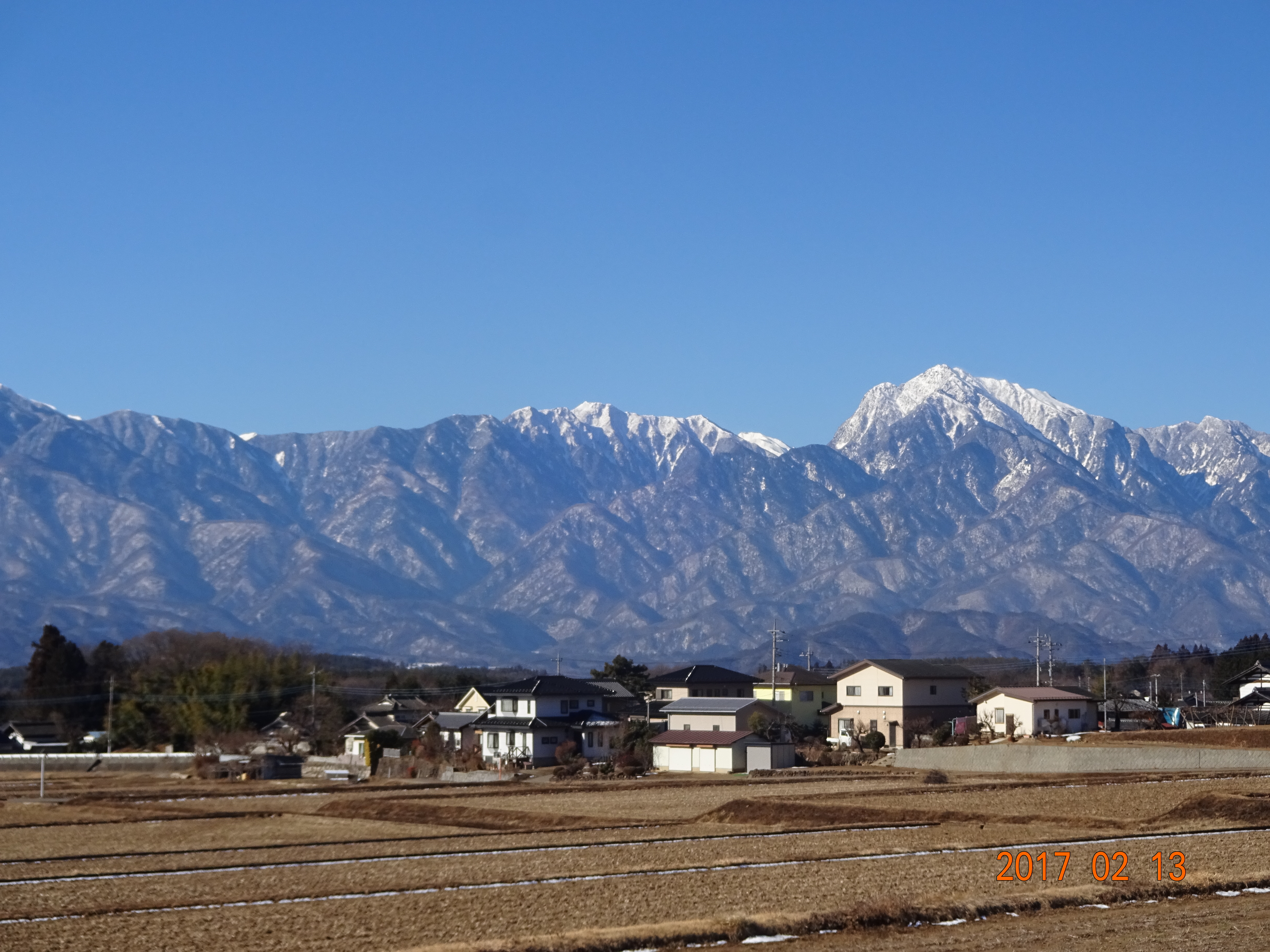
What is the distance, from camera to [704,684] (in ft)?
271

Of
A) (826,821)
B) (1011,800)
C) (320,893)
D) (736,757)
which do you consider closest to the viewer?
(320,893)

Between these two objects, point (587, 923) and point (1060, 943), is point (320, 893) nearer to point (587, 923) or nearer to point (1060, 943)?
point (587, 923)

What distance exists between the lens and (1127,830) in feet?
93.4

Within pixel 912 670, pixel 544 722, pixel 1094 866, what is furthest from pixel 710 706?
pixel 1094 866

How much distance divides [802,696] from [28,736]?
46.7 meters

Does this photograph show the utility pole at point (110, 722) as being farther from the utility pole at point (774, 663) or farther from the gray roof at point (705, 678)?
the utility pole at point (774, 663)

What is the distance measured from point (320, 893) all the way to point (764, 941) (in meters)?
8.07

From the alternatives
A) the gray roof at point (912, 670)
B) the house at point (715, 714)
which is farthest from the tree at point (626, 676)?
the house at point (715, 714)

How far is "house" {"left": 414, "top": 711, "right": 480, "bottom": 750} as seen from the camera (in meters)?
69.9

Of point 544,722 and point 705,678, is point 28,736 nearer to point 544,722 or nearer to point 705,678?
point 544,722

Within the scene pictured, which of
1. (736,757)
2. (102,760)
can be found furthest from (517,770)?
(102,760)

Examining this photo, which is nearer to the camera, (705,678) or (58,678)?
(705,678)

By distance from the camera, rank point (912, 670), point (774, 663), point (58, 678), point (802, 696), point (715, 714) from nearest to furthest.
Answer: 1. point (715, 714)
2. point (912, 670)
3. point (774, 663)
4. point (802, 696)
5. point (58, 678)

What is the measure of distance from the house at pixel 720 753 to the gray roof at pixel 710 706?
336cm
